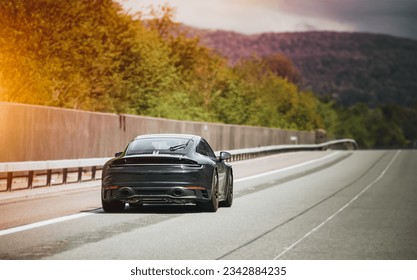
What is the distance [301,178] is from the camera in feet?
99.6

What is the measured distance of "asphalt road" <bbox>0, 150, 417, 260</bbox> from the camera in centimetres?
1078

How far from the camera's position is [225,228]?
13656mm

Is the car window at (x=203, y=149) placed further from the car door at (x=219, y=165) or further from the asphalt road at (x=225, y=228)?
the asphalt road at (x=225, y=228)

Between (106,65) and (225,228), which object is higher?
(106,65)

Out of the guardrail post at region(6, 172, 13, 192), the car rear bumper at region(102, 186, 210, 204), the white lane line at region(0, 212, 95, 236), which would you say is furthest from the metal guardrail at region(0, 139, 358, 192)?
the car rear bumper at region(102, 186, 210, 204)

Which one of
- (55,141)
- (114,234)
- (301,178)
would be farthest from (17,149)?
(114,234)

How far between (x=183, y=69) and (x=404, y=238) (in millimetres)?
73346

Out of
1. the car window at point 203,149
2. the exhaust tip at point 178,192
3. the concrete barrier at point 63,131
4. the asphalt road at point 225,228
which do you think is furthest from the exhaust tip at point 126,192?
the concrete barrier at point 63,131

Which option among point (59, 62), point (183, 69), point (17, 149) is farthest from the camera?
point (183, 69)

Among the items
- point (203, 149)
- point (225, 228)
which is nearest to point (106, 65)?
point (203, 149)

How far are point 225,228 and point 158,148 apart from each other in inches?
125

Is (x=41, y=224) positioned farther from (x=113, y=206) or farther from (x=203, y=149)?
(x=203, y=149)

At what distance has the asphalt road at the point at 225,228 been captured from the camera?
424 inches
